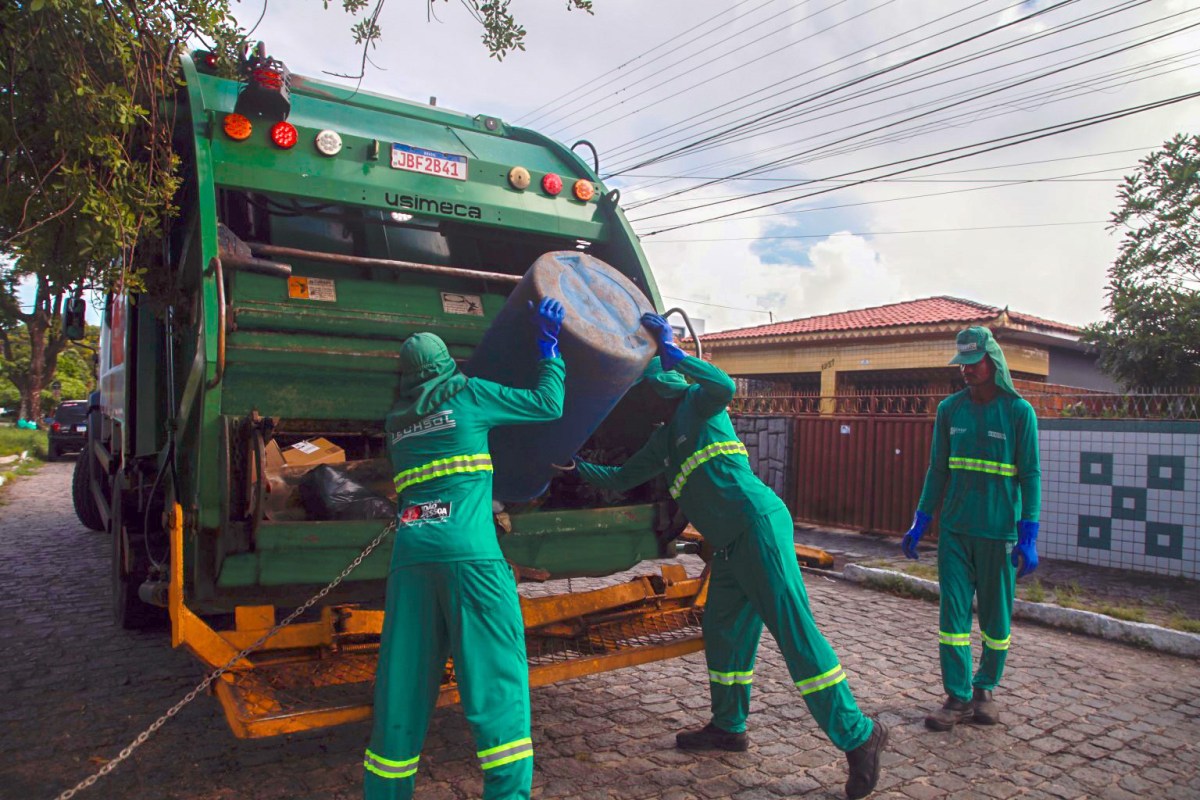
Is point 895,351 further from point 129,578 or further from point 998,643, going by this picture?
point 129,578

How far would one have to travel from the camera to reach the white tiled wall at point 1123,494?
6.93 meters

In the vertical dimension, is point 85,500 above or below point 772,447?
below

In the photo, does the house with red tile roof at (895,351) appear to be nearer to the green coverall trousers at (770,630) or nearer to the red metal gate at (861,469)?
the red metal gate at (861,469)

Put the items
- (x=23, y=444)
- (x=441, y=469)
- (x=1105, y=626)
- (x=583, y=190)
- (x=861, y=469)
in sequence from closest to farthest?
(x=441, y=469) → (x=583, y=190) → (x=1105, y=626) → (x=861, y=469) → (x=23, y=444)

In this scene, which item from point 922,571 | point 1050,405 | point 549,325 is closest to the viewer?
point 549,325

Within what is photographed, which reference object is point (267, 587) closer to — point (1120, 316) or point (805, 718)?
point (805, 718)

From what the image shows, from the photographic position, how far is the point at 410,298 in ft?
12.8

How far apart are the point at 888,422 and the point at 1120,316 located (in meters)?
4.03

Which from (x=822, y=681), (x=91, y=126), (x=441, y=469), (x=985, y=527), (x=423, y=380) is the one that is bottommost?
(x=822, y=681)

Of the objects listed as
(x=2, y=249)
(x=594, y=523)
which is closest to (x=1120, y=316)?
(x=594, y=523)

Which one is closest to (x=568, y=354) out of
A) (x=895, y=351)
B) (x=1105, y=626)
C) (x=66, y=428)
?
(x=1105, y=626)

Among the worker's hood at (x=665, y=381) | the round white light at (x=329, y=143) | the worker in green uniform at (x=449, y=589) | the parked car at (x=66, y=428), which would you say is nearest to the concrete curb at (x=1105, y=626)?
the worker's hood at (x=665, y=381)

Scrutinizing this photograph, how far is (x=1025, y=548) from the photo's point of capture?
12.5 ft

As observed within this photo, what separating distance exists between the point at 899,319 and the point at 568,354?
1463 cm
